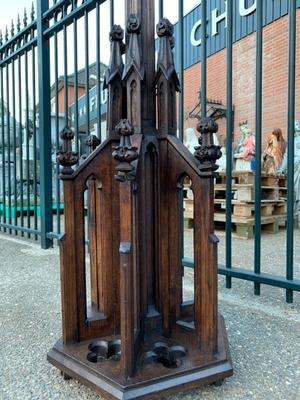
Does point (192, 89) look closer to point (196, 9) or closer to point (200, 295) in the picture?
point (196, 9)

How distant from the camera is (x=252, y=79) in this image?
26.4 feet

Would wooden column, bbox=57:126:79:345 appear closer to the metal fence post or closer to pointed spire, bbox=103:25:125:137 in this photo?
pointed spire, bbox=103:25:125:137

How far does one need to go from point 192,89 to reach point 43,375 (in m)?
9.61

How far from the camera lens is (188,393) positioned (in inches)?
41.9

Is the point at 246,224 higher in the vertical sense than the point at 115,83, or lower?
lower

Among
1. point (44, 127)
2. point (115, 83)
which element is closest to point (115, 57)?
point (115, 83)

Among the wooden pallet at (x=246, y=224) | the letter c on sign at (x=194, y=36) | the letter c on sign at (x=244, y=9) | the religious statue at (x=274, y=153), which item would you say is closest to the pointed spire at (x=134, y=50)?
the wooden pallet at (x=246, y=224)

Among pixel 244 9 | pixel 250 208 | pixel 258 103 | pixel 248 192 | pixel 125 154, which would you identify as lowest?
pixel 250 208

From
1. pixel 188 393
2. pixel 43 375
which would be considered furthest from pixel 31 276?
pixel 188 393

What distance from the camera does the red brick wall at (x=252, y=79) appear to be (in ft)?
23.2

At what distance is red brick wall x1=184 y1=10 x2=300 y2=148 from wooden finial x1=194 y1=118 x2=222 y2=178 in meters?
6.01

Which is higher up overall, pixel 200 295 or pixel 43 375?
pixel 200 295

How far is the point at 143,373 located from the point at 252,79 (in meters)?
8.12

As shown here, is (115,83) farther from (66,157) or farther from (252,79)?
(252,79)
